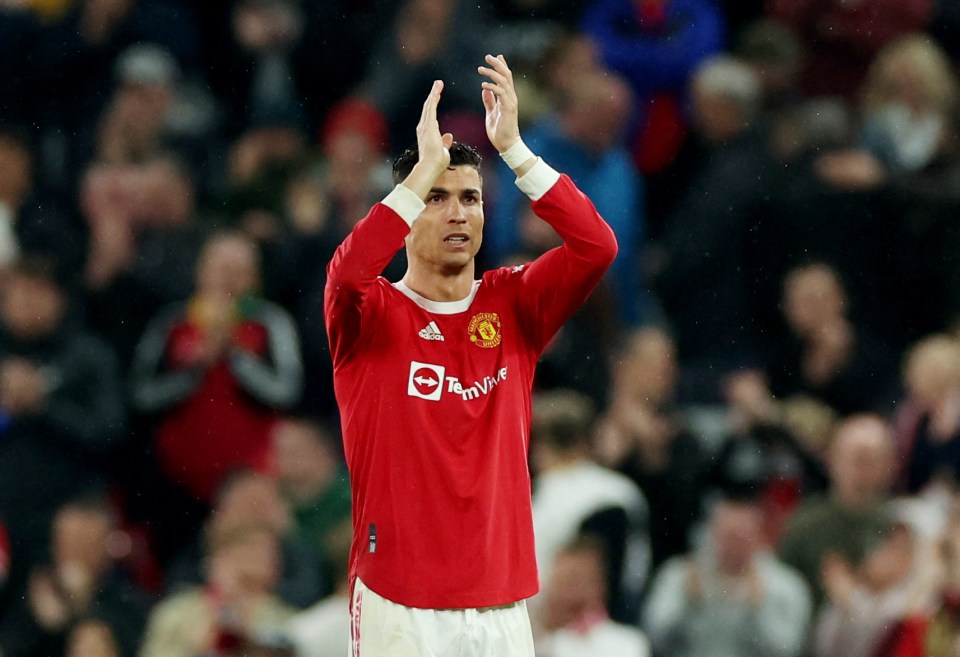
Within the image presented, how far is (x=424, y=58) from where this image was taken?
25.1 ft

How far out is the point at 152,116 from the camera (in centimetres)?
774

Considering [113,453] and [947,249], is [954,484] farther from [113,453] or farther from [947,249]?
[113,453]

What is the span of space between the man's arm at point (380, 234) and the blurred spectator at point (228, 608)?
8.83ft

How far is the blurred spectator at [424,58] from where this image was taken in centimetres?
755

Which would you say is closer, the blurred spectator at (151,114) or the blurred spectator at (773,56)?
the blurred spectator at (773,56)

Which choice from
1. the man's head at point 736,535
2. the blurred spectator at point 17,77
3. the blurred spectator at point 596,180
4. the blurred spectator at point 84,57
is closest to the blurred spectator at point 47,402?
the blurred spectator at point 84,57

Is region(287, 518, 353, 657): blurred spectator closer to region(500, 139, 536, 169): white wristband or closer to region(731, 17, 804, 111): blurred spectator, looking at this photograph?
region(500, 139, 536, 169): white wristband

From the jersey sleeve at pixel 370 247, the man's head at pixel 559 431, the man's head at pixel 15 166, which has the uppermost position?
the man's head at pixel 15 166

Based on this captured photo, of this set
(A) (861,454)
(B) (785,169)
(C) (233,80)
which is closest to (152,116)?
(C) (233,80)

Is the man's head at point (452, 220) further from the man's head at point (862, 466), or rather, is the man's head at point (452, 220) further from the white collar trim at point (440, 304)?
the man's head at point (862, 466)

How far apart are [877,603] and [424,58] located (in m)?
3.47

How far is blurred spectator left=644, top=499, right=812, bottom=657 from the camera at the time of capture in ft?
20.2

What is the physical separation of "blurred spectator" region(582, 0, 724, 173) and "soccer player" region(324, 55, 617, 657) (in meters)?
3.54

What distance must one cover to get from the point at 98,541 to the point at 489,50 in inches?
123
